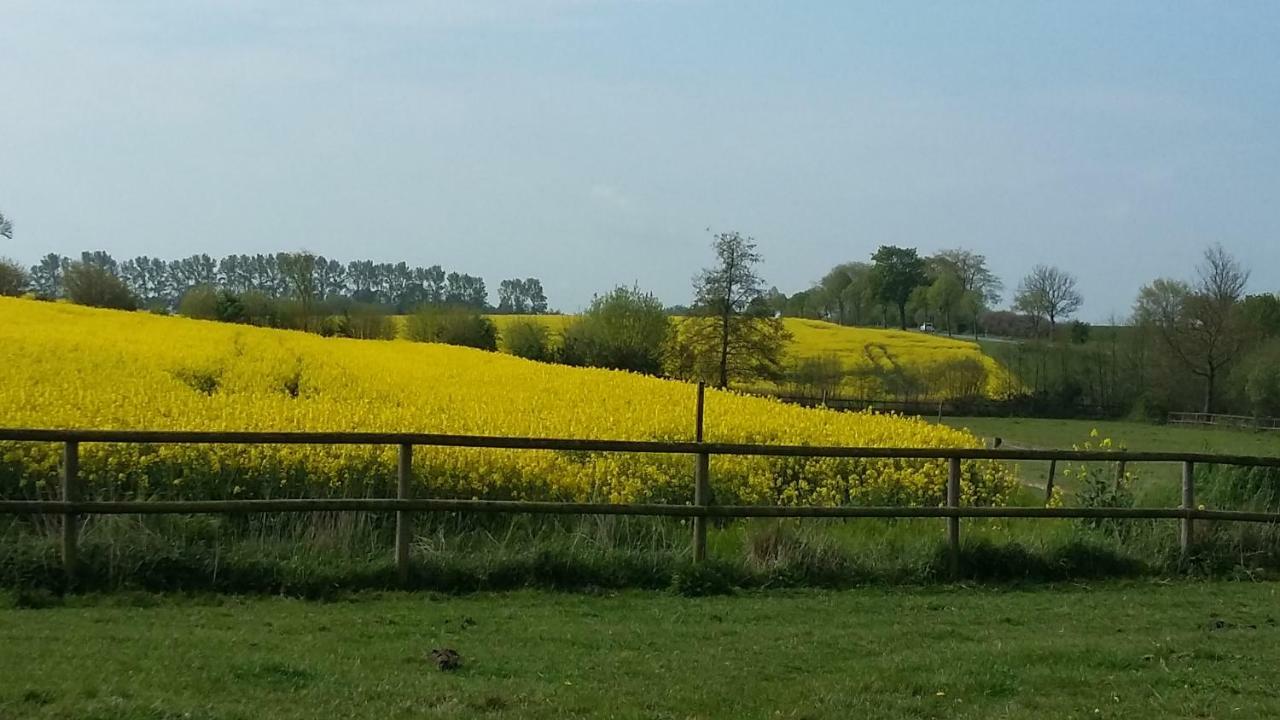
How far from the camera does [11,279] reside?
58.4 meters

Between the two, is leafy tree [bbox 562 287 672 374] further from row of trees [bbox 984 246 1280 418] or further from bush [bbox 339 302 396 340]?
row of trees [bbox 984 246 1280 418]

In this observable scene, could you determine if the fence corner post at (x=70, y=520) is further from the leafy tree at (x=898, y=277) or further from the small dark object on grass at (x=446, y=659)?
the leafy tree at (x=898, y=277)

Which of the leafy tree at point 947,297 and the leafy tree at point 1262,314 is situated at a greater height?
the leafy tree at point 947,297

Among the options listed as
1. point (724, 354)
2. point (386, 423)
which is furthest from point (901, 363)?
point (386, 423)

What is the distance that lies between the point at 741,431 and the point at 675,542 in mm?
6883

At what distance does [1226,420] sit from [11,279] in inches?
2610

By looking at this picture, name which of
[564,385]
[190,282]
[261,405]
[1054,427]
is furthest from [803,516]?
[190,282]

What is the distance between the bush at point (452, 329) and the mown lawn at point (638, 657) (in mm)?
52545

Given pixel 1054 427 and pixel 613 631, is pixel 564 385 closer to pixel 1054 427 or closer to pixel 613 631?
pixel 613 631

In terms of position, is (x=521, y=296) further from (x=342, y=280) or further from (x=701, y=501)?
(x=701, y=501)

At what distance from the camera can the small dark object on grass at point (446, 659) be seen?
6379mm

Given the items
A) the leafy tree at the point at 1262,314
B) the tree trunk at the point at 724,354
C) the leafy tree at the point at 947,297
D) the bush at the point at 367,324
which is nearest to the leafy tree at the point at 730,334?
the tree trunk at the point at 724,354

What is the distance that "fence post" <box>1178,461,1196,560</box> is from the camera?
11156 mm

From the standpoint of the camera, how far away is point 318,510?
29.6ft
